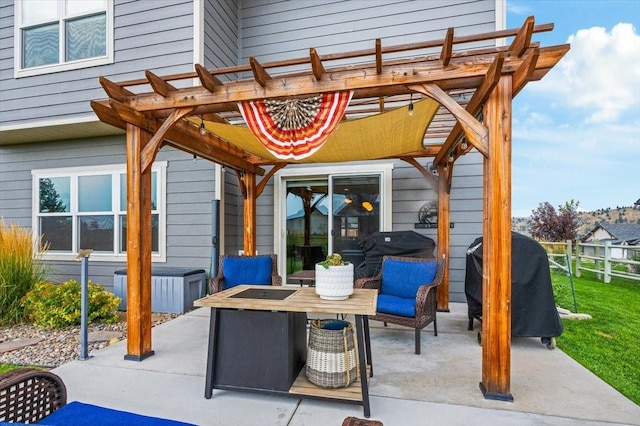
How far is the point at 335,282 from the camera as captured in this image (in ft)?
8.29

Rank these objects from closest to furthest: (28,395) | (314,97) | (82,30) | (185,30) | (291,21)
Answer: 1. (28,395)
2. (314,97)
3. (185,30)
4. (82,30)
5. (291,21)

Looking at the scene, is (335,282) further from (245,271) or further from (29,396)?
(245,271)

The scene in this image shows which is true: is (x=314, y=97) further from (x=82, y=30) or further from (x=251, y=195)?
(x=82, y=30)

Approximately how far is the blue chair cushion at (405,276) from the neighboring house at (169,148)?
5.12 feet

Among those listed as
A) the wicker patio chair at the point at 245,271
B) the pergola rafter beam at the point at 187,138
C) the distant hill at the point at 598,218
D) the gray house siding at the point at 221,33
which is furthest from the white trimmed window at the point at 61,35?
the distant hill at the point at 598,218

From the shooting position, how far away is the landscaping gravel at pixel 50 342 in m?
3.47

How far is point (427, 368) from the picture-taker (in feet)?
9.97

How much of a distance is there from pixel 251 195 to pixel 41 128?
3784mm

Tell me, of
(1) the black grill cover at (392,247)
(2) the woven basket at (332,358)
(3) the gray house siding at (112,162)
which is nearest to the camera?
(2) the woven basket at (332,358)

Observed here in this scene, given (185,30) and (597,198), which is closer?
(185,30)

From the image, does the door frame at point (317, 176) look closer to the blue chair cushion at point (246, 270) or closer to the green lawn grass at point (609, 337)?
the blue chair cushion at point (246, 270)

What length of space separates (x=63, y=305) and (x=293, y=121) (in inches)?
158

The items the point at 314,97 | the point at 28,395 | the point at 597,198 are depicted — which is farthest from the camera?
the point at 597,198

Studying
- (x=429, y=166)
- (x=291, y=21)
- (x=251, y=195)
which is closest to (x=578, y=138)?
(x=429, y=166)
